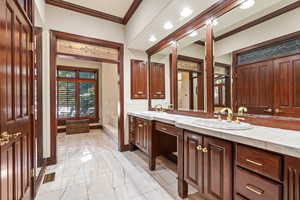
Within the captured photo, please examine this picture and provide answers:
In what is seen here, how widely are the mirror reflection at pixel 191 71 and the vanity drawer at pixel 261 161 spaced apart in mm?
1140

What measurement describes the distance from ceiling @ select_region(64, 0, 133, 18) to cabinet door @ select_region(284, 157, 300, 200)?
131 inches

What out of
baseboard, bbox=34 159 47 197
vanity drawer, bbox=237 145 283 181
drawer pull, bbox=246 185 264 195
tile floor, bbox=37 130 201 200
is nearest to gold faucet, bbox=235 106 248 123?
vanity drawer, bbox=237 145 283 181

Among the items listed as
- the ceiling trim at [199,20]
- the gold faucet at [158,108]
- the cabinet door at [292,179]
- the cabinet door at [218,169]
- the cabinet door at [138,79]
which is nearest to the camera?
the cabinet door at [292,179]

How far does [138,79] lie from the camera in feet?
12.0

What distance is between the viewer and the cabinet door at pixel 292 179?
2.84 ft

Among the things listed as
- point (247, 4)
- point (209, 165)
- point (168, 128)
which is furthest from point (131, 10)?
point (209, 165)

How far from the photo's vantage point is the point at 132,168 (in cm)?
262

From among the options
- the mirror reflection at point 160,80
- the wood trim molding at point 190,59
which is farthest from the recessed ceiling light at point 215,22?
the mirror reflection at point 160,80

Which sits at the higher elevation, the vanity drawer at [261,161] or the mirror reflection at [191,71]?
the mirror reflection at [191,71]

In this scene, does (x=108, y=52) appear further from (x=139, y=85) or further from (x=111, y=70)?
(x=111, y=70)

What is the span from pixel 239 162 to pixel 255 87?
0.94 metres

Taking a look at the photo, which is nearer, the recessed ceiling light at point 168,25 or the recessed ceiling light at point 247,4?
the recessed ceiling light at point 247,4

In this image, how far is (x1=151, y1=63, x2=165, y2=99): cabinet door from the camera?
11.2 feet

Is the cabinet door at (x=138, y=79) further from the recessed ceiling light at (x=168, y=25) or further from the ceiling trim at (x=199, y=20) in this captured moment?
the recessed ceiling light at (x=168, y=25)
